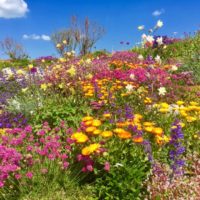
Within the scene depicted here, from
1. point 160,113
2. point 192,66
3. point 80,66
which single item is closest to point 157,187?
point 160,113

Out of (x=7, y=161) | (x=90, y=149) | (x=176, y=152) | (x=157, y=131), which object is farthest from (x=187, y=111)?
(x=7, y=161)

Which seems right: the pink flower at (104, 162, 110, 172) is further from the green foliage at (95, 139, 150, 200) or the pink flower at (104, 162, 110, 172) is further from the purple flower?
the purple flower

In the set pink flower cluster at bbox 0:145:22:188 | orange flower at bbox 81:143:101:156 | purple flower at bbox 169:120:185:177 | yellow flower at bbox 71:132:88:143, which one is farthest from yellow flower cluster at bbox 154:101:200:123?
pink flower cluster at bbox 0:145:22:188

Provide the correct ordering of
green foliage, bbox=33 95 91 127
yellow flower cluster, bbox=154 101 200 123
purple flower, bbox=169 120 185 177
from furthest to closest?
green foliage, bbox=33 95 91 127
yellow flower cluster, bbox=154 101 200 123
purple flower, bbox=169 120 185 177

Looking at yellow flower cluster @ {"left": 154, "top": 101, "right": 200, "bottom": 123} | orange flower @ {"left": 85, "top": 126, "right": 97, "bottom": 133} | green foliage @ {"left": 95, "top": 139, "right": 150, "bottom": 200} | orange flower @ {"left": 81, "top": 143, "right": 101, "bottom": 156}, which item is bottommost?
green foliage @ {"left": 95, "top": 139, "right": 150, "bottom": 200}

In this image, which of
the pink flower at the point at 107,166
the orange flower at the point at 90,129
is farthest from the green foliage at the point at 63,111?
the pink flower at the point at 107,166

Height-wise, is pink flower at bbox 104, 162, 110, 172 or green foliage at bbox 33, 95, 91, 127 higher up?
green foliage at bbox 33, 95, 91, 127

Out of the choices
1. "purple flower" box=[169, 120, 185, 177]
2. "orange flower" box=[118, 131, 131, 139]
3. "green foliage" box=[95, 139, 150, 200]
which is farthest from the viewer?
"orange flower" box=[118, 131, 131, 139]

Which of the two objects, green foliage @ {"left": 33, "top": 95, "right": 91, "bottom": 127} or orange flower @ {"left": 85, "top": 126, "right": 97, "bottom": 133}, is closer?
orange flower @ {"left": 85, "top": 126, "right": 97, "bottom": 133}

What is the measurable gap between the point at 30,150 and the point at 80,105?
266 cm

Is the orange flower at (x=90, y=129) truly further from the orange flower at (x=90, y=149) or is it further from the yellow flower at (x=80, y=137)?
the orange flower at (x=90, y=149)

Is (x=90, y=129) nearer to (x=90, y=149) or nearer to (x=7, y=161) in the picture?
(x=90, y=149)

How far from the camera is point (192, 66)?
497 inches

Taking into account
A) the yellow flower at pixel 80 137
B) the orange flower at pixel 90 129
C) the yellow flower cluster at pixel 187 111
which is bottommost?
the yellow flower at pixel 80 137
